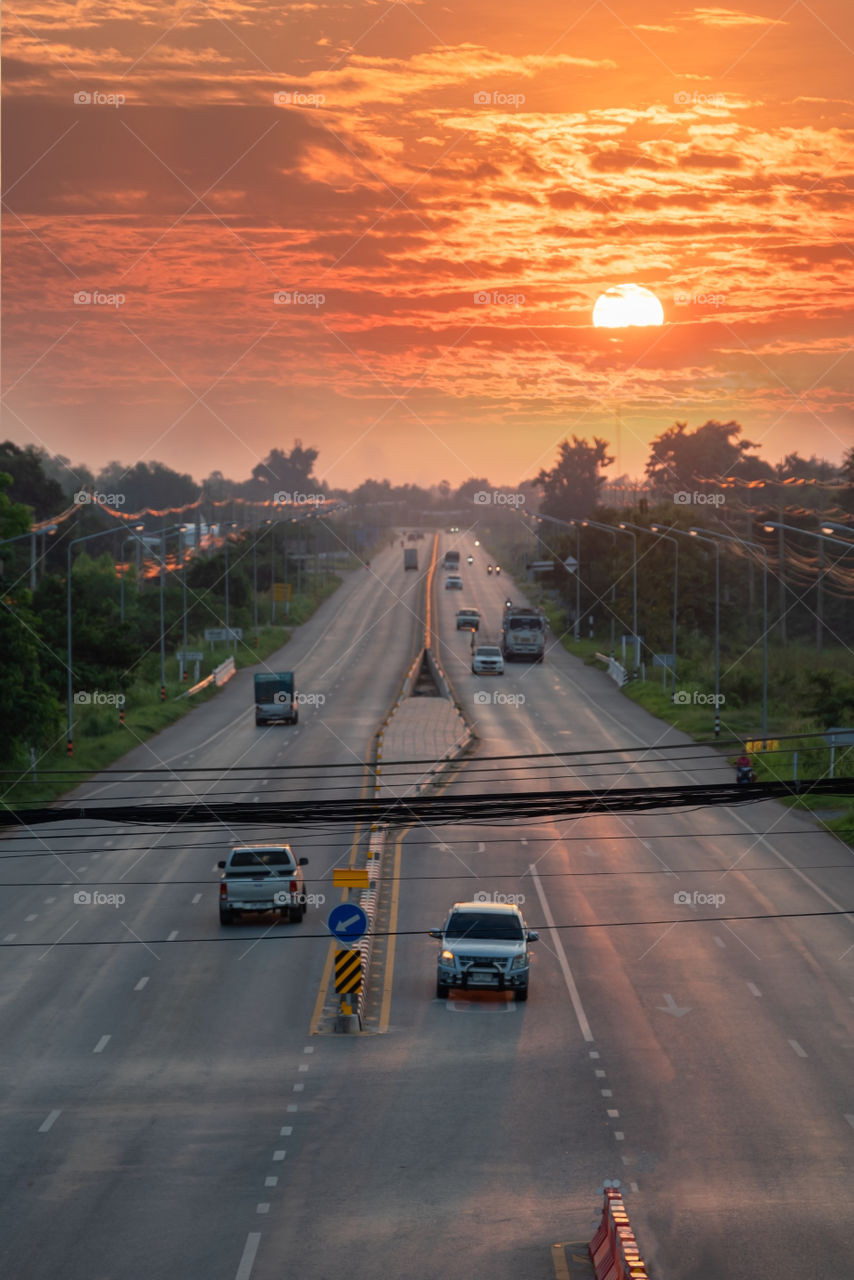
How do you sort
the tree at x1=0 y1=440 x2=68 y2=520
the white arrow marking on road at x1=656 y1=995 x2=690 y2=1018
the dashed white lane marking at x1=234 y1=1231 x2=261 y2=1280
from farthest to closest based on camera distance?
the tree at x1=0 y1=440 x2=68 y2=520, the white arrow marking on road at x1=656 y1=995 x2=690 y2=1018, the dashed white lane marking at x1=234 y1=1231 x2=261 y2=1280

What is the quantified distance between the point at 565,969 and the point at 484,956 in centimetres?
334

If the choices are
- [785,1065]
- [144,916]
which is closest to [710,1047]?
[785,1065]

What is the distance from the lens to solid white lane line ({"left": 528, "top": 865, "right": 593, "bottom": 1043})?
32.1m

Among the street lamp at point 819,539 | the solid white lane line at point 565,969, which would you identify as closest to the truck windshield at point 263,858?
the solid white lane line at point 565,969

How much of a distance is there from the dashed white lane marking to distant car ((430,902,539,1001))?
14080 mm

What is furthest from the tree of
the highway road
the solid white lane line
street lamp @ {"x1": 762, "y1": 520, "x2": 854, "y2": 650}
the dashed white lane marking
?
the dashed white lane marking

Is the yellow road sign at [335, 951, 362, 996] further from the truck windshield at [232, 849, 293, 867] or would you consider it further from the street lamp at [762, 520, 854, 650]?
the street lamp at [762, 520, 854, 650]

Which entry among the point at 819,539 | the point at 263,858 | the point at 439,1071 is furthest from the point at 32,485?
the point at 439,1071

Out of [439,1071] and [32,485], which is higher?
[32,485]

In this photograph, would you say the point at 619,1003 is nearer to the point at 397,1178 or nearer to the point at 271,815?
the point at 397,1178

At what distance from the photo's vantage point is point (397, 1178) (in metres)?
23.1

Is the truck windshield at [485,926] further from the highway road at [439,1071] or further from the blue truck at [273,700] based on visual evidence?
the blue truck at [273,700]

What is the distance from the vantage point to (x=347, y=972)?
32.0 m

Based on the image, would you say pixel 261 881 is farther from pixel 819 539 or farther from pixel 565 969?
pixel 819 539
